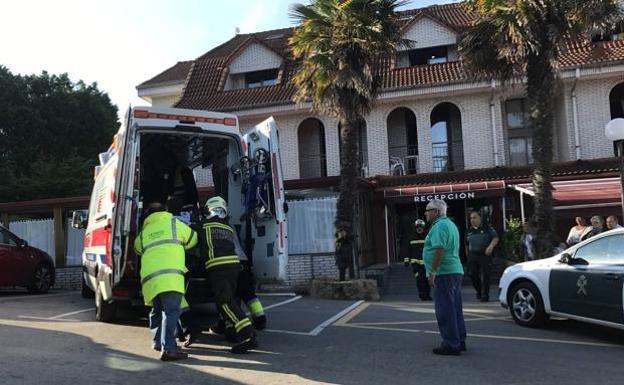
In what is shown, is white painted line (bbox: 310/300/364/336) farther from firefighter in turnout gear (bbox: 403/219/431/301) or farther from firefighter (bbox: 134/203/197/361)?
firefighter (bbox: 134/203/197/361)

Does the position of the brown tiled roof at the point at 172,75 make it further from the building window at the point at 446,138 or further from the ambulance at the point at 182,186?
the ambulance at the point at 182,186

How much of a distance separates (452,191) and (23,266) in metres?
10.9

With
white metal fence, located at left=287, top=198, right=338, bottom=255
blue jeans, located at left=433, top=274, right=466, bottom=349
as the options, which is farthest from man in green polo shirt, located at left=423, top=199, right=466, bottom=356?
white metal fence, located at left=287, top=198, right=338, bottom=255

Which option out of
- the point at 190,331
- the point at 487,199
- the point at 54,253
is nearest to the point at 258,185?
the point at 190,331

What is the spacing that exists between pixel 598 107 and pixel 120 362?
54.9 feet

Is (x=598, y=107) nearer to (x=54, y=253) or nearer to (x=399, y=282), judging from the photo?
(x=399, y=282)

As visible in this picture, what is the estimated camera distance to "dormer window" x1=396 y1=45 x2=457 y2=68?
66.4ft

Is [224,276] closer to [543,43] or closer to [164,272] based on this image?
[164,272]

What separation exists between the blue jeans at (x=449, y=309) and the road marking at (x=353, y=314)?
94.7 inches

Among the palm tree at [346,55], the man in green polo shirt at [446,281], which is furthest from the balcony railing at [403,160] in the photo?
the man in green polo shirt at [446,281]

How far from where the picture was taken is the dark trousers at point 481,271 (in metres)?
10.9

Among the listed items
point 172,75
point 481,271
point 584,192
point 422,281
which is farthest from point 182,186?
point 172,75

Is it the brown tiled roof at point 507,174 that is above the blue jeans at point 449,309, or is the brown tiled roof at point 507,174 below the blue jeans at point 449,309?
above

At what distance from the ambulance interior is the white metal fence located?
6101mm
